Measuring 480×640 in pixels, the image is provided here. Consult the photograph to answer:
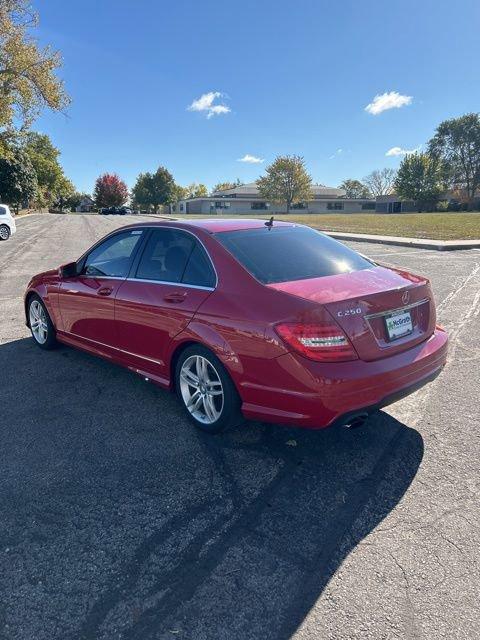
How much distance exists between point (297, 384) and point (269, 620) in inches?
47.9

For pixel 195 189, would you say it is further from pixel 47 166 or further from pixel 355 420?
pixel 355 420

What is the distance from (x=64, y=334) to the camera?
4.92 meters

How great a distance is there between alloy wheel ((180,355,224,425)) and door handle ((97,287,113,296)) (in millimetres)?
1198

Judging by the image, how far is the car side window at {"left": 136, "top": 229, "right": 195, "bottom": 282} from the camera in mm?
3611

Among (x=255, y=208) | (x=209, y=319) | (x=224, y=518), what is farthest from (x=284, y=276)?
(x=255, y=208)

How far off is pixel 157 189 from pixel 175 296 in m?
96.0

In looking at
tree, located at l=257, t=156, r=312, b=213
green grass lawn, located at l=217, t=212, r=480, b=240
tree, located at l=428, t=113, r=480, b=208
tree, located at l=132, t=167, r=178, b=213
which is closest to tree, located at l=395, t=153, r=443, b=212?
tree, located at l=428, t=113, r=480, b=208

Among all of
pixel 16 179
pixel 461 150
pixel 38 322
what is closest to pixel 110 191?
pixel 16 179

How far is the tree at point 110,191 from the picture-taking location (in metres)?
104

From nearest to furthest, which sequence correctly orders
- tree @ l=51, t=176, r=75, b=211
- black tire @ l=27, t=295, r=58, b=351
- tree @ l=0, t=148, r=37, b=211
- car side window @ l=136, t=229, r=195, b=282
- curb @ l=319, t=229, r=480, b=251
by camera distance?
car side window @ l=136, t=229, r=195, b=282 → black tire @ l=27, t=295, r=58, b=351 → curb @ l=319, t=229, r=480, b=251 → tree @ l=0, t=148, r=37, b=211 → tree @ l=51, t=176, r=75, b=211

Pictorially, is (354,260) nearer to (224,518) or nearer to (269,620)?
(224,518)

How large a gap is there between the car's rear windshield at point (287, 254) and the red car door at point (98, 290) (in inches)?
45.6

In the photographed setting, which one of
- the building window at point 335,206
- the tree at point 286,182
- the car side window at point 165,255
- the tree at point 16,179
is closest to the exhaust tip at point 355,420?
the car side window at point 165,255

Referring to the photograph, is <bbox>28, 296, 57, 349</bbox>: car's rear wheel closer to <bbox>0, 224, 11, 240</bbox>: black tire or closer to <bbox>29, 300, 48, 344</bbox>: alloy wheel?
<bbox>29, 300, 48, 344</bbox>: alloy wheel
